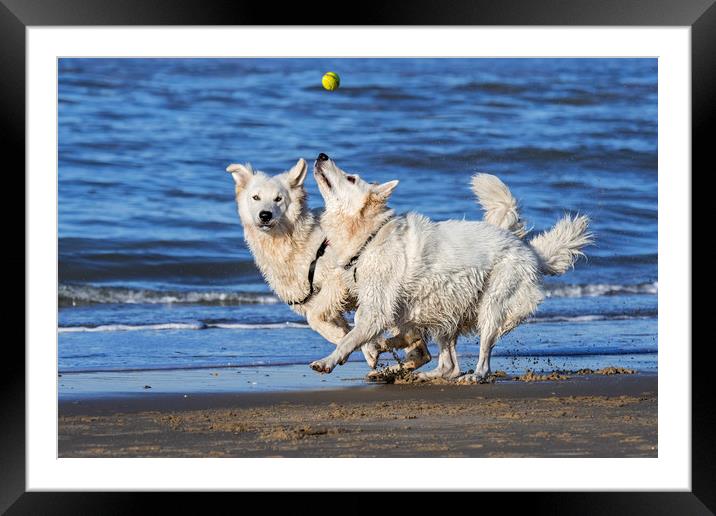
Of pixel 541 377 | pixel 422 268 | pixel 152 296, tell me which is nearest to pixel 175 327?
pixel 152 296

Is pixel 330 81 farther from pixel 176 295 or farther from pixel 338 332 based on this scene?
pixel 176 295

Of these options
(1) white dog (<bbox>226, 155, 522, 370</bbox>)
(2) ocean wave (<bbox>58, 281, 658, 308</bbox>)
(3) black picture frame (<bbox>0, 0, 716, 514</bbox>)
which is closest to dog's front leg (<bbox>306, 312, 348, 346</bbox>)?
(1) white dog (<bbox>226, 155, 522, 370</bbox>)

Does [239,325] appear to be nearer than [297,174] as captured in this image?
No

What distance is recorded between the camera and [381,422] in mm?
6977

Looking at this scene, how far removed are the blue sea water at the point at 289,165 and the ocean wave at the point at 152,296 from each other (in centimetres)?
3

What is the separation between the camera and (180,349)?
10.3 metres

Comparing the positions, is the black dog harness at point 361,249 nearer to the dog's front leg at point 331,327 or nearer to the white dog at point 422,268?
the white dog at point 422,268

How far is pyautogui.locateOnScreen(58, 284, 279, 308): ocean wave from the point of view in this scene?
42.8 feet

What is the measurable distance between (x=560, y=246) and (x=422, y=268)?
1308 mm

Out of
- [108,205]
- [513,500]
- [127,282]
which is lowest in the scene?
[513,500]

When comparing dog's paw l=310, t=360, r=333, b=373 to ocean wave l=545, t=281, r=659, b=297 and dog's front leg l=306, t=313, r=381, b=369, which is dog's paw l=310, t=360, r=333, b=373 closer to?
dog's front leg l=306, t=313, r=381, b=369

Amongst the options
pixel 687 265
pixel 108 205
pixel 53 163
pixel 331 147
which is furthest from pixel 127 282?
pixel 687 265
